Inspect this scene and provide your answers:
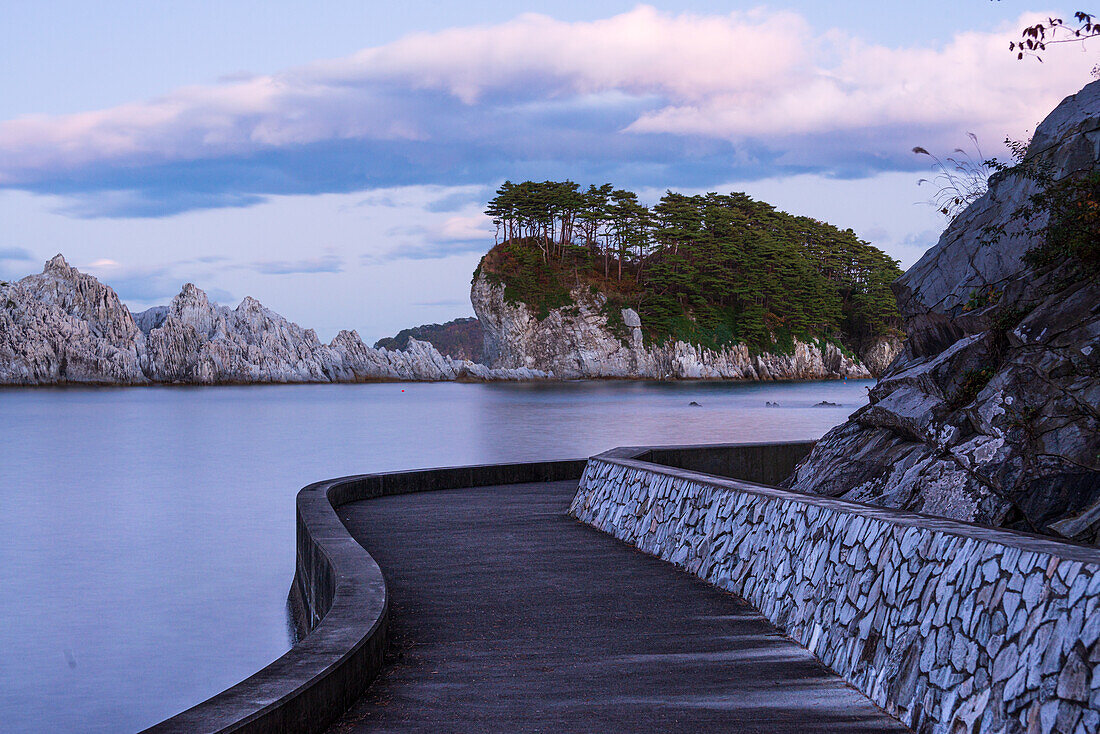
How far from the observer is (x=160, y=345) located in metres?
149

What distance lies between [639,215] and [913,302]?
119 meters

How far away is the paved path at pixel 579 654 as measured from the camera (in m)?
5.00

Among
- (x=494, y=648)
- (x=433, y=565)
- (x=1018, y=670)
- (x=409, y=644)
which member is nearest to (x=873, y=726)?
(x=1018, y=670)

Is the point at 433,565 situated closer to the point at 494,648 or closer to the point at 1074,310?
the point at 494,648

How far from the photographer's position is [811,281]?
437 ft

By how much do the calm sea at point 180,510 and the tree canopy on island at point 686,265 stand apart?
1524 inches

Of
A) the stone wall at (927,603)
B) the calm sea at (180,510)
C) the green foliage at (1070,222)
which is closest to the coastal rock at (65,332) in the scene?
the calm sea at (180,510)

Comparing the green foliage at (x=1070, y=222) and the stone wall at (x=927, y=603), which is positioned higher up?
the green foliage at (x=1070, y=222)

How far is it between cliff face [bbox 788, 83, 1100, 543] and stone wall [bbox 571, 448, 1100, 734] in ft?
7.60

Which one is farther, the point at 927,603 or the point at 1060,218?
the point at 1060,218

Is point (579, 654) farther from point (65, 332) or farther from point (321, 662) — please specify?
point (65, 332)

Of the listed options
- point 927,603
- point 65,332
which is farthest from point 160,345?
point 927,603

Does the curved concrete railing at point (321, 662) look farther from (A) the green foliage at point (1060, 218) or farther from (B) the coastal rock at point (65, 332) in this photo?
(B) the coastal rock at point (65, 332)

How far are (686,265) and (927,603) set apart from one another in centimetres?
12416
